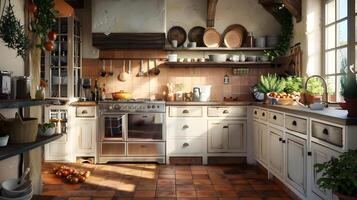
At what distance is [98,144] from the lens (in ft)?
16.0

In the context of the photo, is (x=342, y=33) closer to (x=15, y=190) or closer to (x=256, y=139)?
(x=256, y=139)

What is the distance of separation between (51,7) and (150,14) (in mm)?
2304

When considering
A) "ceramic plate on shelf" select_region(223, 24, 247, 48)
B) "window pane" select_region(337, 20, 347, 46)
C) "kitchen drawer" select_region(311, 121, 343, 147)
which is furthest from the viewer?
"ceramic plate on shelf" select_region(223, 24, 247, 48)

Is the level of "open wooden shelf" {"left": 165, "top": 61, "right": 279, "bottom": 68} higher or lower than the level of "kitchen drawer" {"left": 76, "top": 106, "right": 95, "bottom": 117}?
higher

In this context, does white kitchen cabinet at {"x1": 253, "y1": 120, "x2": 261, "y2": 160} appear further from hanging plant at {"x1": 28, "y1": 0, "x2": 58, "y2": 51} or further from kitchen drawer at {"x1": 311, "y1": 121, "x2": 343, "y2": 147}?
hanging plant at {"x1": 28, "y1": 0, "x2": 58, "y2": 51}

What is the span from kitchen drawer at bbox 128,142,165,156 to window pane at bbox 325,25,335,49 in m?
2.47

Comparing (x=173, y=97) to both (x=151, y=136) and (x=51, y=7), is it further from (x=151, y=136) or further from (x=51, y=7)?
(x=51, y=7)

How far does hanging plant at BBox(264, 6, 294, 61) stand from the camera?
16.4 feet

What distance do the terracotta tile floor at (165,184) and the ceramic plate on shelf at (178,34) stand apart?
193 cm

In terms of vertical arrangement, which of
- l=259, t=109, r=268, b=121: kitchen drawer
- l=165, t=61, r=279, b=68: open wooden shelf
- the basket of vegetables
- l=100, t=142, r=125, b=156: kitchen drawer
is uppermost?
l=165, t=61, r=279, b=68: open wooden shelf

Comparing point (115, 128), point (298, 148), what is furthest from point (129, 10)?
point (298, 148)

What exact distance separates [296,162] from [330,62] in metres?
1.68

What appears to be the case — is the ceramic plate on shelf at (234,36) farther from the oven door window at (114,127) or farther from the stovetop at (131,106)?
the oven door window at (114,127)

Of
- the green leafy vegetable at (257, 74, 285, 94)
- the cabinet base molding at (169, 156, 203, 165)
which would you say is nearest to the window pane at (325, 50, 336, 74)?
the green leafy vegetable at (257, 74, 285, 94)
